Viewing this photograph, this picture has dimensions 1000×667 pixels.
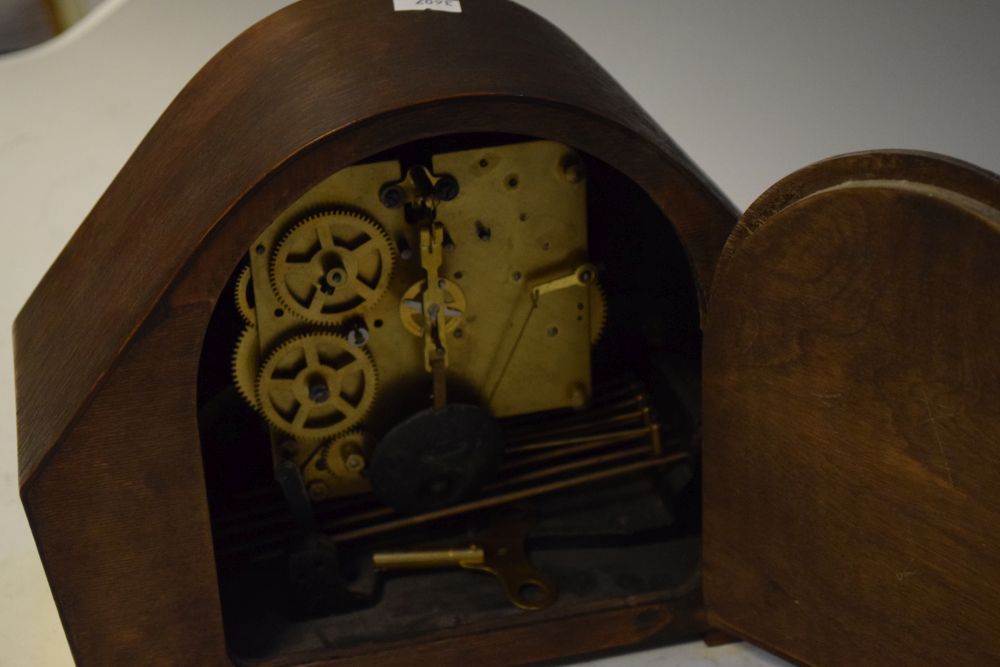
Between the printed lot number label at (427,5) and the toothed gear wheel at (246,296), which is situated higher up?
the printed lot number label at (427,5)

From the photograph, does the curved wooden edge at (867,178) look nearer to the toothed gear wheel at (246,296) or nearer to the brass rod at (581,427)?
the brass rod at (581,427)

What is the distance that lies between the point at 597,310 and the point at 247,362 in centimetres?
51

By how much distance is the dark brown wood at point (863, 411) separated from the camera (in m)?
1.53

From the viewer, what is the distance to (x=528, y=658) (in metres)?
1.97

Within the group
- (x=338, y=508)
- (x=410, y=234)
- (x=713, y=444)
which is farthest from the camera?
(x=338, y=508)

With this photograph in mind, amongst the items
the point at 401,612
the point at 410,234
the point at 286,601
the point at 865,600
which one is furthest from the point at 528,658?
the point at 410,234

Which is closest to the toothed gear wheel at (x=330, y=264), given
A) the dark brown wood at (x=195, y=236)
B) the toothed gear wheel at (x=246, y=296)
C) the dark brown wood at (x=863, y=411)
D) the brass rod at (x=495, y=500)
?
the toothed gear wheel at (x=246, y=296)

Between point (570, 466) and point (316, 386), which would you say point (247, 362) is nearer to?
point (316, 386)

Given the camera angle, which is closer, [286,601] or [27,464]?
[27,464]

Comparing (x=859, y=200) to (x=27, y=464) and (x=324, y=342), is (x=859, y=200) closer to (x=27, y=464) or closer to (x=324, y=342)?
(x=324, y=342)

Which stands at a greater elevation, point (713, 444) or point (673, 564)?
point (713, 444)

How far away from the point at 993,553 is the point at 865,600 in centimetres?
20

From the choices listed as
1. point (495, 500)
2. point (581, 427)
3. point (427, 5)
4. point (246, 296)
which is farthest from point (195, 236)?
point (581, 427)

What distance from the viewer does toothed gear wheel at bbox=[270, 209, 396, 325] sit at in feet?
6.15
